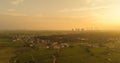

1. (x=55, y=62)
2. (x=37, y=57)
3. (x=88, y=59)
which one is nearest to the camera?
(x=55, y=62)

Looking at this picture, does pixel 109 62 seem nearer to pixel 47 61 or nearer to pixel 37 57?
pixel 47 61

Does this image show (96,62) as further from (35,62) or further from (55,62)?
(35,62)

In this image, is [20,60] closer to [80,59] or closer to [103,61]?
[80,59]

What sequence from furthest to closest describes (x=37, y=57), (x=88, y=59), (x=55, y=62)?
1. (x=37, y=57)
2. (x=88, y=59)
3. (x=55, y=62)

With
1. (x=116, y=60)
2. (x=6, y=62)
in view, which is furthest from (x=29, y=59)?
(x=116, y=60)

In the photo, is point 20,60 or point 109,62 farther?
point 20,60

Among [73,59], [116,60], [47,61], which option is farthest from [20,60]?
[116,60]

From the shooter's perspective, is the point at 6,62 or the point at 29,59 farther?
the point at 29,59

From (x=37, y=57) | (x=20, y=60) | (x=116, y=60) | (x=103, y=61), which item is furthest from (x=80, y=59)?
(x=20, y=60)
